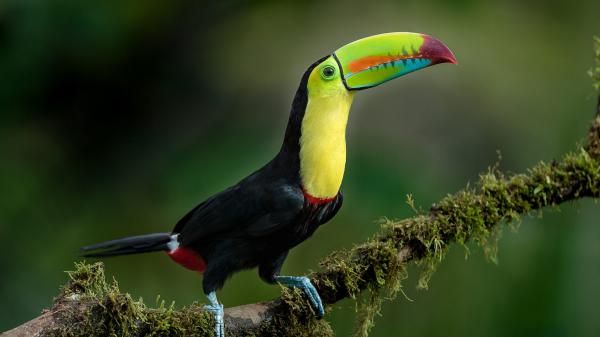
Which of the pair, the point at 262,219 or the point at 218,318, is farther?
→ the point at 262,219

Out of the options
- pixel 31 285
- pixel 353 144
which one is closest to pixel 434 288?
pixel 353 144

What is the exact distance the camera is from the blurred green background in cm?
353

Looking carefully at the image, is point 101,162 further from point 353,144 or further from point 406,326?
point 406,326

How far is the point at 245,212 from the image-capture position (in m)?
2.33

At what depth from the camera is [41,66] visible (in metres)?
4.36

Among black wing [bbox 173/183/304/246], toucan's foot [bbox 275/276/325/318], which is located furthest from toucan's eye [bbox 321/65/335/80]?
toucan's foot [bbox 275/276/325/318]

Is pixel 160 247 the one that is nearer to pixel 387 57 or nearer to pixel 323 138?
pixel 323 138

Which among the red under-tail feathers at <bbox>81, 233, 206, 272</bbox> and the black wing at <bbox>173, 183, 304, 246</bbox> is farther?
the red under-tail feathers at <bbox>81, 233, 206, 272</bbox>

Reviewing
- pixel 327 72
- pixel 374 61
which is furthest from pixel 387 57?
pixel 327 72

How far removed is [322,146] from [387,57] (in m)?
0.31

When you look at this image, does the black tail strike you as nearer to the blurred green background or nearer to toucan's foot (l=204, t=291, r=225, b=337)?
toucan's foot (l=204, t=291, r=225, b=337)

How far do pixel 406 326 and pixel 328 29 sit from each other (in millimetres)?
1503

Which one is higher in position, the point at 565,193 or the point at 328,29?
the point at 328,29

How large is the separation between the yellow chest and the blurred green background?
1.21 m
